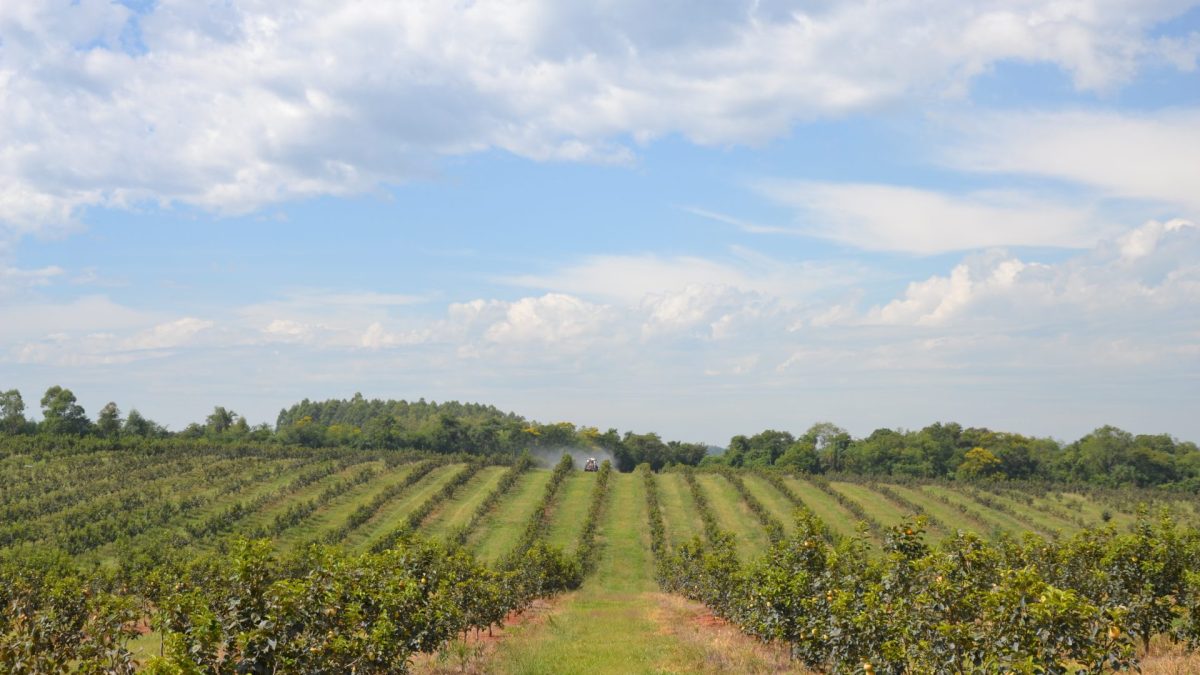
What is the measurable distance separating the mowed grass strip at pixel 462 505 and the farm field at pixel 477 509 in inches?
12.3

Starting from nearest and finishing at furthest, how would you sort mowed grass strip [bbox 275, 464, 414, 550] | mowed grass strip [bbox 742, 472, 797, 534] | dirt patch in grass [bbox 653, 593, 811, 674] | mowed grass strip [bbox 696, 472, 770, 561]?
dirt patch in grass [bbox 653, 593, 811, 674] < mowed grass strip [bbox 275, 464, 414, 550] < mowed grass strip [bbox 696, 472, 770, 561] < mowed grass strip [bbox 742, 472, 797, 534]

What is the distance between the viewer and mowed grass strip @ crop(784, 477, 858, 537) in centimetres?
7381

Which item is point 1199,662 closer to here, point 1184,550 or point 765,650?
point 1184,550

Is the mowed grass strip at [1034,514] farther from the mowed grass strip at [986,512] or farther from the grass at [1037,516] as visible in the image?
the mowed grass strip at [986,512]

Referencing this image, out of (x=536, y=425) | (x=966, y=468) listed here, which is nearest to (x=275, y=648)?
(x=966, y=468)

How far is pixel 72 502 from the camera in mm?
70688

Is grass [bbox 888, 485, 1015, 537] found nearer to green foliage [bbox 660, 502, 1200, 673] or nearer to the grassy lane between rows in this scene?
the grassy lane between rows

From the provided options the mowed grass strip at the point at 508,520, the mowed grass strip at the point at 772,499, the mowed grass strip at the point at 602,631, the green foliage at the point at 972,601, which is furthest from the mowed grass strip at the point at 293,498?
the green foliage at the point at 972,601

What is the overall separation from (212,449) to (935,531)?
91.0m

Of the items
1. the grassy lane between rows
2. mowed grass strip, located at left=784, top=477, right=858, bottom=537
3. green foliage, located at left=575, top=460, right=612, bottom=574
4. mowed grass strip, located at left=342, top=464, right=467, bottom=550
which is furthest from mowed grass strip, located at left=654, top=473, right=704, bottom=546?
mowed grass strip, located at left=342, top=464, right=467, bottom=550

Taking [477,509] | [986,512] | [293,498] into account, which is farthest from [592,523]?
[986,512]

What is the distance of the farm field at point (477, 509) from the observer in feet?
198

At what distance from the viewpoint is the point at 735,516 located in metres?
78.1

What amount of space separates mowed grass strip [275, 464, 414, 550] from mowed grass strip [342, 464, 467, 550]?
2.52 m
